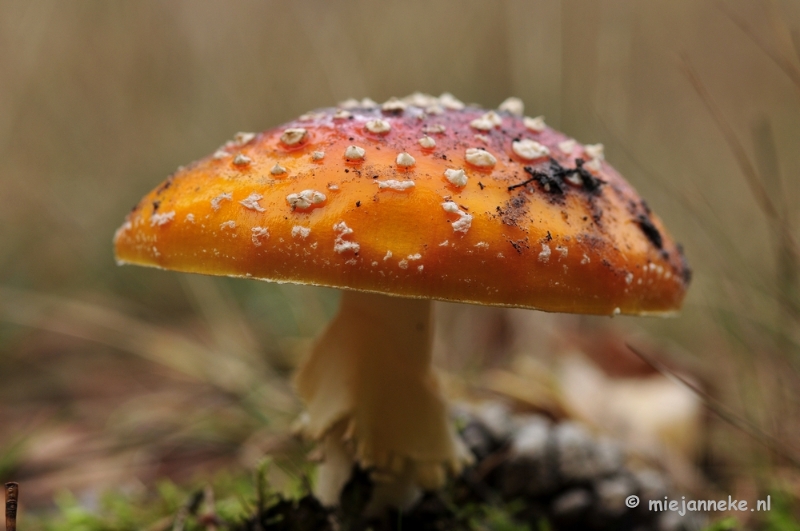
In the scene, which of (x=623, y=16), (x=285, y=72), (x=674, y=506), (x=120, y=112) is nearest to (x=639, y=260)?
(x=674, y=506)

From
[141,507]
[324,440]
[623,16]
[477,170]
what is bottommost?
[141,507]

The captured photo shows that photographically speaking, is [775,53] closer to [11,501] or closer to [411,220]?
[411,220]

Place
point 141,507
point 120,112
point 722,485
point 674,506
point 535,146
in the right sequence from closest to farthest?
point 535,146 → point 674,506 → point 141,507 → point 722,485 → point 120,112

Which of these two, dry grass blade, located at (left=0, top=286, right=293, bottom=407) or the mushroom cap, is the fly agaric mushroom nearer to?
the mushroom cap

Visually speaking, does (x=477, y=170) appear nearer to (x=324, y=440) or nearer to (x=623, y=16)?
(x=324, y=440)

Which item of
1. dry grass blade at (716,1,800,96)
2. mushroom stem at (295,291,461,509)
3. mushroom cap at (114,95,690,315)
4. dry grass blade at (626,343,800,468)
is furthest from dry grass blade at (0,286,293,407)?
dry grass blade at (716,1,800,96)

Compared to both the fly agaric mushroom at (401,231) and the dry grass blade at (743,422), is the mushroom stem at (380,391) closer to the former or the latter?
the fly agaric mushroom at (401,231)
